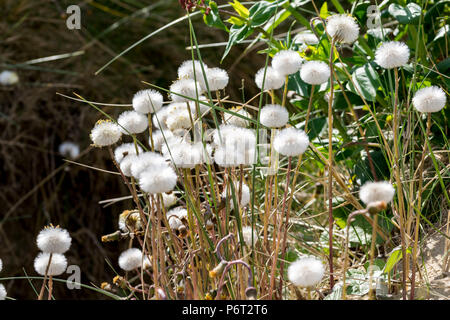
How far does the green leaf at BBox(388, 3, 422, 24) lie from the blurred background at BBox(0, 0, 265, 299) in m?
0.83

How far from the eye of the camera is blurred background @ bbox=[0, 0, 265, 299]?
6.16 ft

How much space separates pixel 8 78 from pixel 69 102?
207 millimetres

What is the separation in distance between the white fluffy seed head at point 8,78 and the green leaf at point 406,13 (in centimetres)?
135

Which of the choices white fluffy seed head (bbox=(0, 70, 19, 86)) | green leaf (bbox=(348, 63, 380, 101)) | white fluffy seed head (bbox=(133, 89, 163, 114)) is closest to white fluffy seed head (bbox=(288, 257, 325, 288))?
white fluffy seed head (bbox=(133, 89, 163, 114))

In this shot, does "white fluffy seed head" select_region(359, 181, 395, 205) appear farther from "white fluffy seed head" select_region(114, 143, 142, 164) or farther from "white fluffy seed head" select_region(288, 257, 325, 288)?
"white fluffy seed head" select_region(114, 143, 142, 164)

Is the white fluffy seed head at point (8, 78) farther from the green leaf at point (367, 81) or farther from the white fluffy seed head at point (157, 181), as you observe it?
the white fluffy seed head at point (157, 181)

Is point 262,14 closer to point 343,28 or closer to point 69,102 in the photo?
point 343,28

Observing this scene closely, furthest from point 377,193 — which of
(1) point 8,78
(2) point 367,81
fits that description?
(1) point 8,78

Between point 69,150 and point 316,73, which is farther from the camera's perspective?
point 69,150

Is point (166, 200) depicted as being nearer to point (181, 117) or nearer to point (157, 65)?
point (181, 117)

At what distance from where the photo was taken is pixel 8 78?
1932 millimetres

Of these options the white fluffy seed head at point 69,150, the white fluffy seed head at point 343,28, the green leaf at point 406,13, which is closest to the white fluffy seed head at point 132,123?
the white fluffy seed head at point 343,28
